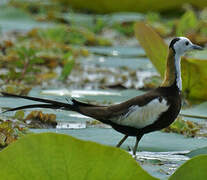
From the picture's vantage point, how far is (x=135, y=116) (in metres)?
1.89

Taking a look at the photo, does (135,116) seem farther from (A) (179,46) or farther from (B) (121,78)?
(B) (121,78)

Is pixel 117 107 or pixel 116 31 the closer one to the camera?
pixel 117 107

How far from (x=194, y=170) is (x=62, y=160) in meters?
0.30

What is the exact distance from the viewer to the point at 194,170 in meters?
1.37

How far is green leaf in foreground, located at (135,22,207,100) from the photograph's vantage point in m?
2.58

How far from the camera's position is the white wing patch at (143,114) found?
1.88 meters

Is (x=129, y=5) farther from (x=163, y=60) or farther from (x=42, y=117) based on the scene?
(x=42, y=117)

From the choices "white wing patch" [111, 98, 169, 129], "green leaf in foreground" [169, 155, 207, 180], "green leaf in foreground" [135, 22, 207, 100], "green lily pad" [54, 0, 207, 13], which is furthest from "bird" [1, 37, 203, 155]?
"green lily pad" [54, 0, 207, 13]

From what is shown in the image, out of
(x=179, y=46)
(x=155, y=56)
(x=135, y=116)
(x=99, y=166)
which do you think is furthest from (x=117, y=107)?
(x=155, y=56)

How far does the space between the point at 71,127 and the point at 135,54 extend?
5.70ft

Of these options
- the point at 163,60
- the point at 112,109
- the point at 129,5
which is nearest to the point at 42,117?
the point at 112,109

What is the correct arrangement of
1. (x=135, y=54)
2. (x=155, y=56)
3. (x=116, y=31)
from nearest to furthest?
(x=155, y=56)
(x=135, y=54)
(x=116, y=31)

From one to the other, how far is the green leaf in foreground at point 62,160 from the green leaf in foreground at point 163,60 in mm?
1296

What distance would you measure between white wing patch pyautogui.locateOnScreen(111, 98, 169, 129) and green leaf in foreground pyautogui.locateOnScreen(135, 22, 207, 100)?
73cm
